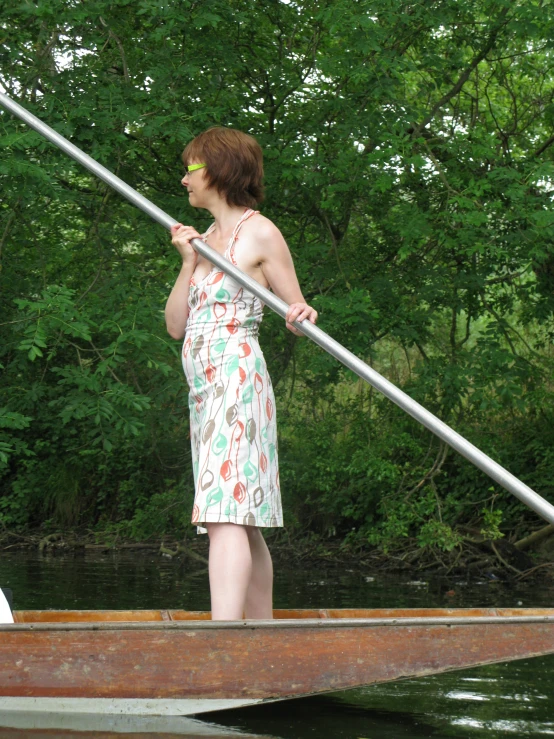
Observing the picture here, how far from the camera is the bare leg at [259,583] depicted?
3369mm

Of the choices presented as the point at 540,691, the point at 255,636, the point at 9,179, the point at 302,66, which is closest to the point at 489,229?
the point at 302,66

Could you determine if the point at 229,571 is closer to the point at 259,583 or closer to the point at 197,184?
the point at 259,583

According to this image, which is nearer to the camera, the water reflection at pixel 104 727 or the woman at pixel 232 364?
the water reflection at pixel 104 727

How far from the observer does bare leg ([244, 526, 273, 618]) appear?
133 inches

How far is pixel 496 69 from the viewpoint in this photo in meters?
8.45

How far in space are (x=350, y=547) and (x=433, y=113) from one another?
11.1ft

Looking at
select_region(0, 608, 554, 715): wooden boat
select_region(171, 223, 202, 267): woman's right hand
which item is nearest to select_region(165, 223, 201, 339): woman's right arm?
select_region(171, 223, 202, 267): woman's right hand

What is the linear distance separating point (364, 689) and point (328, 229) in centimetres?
444

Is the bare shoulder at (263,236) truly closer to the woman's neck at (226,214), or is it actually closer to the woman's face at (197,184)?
the woman's neck at (226,214)

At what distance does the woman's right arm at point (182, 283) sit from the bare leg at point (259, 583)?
27.2 inches

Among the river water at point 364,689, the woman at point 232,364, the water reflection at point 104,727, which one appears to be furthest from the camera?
the woman at point 232,364

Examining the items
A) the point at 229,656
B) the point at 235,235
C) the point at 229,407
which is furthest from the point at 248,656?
the point at 235,235

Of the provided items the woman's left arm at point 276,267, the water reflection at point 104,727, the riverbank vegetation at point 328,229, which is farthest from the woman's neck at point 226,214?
the riverbank vegetation at point 328,229

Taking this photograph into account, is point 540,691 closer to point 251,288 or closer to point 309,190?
point 251,288
